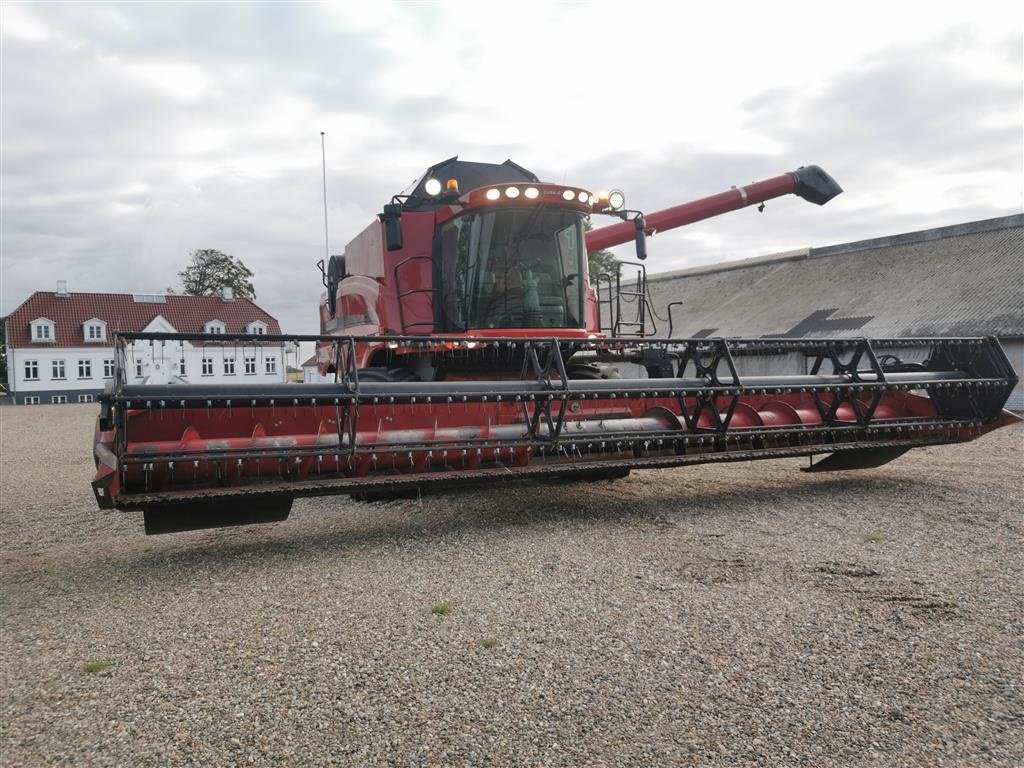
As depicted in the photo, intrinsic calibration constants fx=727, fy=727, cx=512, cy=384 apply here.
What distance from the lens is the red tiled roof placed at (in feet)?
→ 137

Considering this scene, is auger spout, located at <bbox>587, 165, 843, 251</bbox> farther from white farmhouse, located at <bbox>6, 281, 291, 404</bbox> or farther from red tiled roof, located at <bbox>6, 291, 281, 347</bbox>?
red tiled roof, located at <bbox>6, 291, 281, 347</bbox>

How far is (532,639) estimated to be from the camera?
3299mm

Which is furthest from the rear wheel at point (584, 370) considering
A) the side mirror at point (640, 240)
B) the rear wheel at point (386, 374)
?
the rear wheel at point (386, 374)

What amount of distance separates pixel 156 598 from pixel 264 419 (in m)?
1.42

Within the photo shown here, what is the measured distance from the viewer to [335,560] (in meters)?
4.66

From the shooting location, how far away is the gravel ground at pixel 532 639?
2.47 m

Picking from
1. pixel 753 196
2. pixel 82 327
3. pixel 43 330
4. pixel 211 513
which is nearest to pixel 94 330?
pixel 82 327

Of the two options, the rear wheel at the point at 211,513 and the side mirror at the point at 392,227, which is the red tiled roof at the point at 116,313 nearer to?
the side mirror at the point at 392,227

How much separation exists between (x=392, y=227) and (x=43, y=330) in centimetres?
4360

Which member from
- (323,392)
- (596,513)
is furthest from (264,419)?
(596,513)

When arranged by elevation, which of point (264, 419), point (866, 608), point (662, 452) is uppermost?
point (264, 419)

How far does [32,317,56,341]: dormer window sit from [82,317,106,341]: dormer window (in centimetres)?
160

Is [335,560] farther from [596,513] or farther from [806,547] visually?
[806,547]

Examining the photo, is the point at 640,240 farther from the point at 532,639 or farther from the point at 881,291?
the point at 881,291
